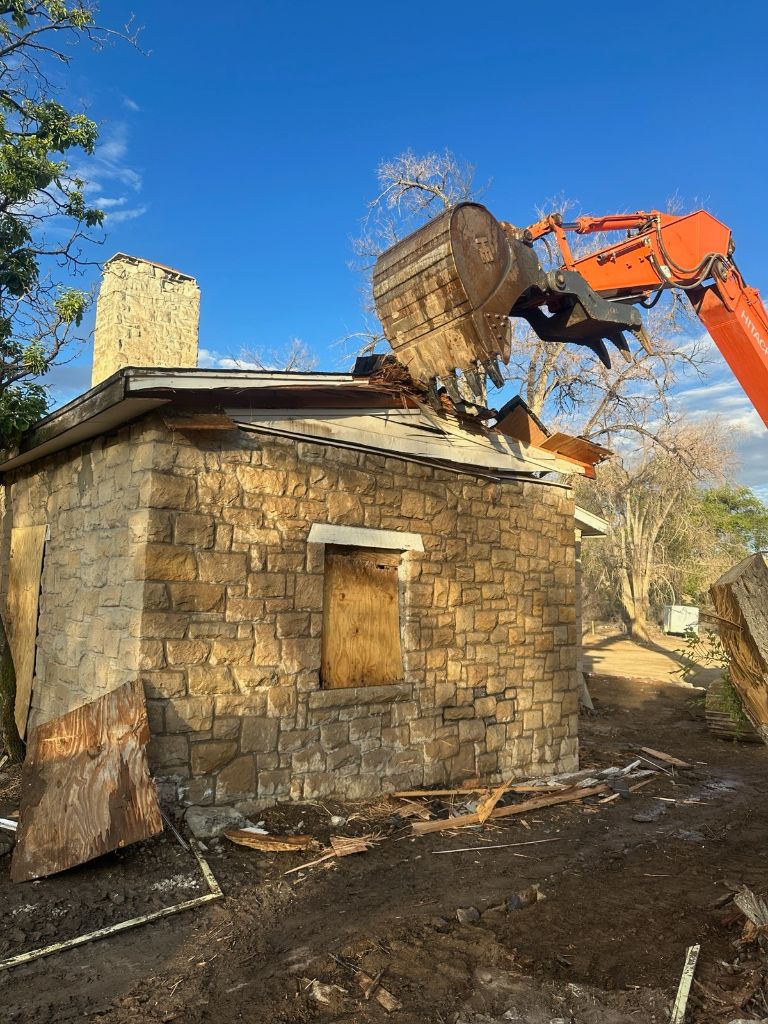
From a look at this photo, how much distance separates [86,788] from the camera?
4395 millimetres

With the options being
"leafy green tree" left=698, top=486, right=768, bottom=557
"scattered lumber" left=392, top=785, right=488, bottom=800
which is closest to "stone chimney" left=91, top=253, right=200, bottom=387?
"scattered lumber" left=392, top=785, right=488, bottom=800

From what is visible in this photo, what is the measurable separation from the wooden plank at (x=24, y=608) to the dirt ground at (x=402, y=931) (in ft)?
4.46

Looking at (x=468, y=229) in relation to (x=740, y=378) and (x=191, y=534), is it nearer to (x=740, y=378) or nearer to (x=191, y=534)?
(x=191, y=534)

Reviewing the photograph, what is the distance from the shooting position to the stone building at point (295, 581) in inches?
199

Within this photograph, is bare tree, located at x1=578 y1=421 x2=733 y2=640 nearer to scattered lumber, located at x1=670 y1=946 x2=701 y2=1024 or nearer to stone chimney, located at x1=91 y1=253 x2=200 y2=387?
stone chimney, located at x1=91 y1=253 x2=200 y2=387

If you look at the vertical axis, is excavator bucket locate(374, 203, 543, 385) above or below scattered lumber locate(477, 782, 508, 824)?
above

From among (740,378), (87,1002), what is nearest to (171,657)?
(87,1002)

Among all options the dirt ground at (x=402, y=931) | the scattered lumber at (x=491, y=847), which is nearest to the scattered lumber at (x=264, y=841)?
the dirt ground at (x=402, y=931)

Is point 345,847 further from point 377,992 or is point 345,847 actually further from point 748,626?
point 748,626

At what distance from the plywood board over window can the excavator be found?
5.68ft

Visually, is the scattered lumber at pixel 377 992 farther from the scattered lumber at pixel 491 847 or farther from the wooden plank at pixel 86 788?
the scattered lumber at pixel 491 847

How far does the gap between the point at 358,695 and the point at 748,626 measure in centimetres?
383

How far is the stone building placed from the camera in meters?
5.07

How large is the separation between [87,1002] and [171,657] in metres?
2.22
